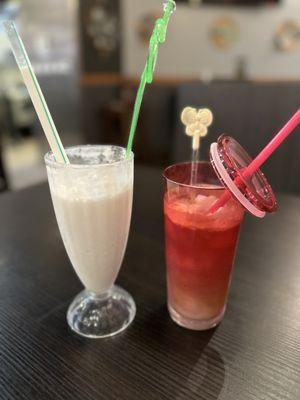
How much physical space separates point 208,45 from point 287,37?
0.75 metres

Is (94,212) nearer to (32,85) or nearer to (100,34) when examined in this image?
(32,85)

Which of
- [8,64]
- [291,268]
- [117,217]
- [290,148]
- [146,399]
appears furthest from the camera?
[8,64]

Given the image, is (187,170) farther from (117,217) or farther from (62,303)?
(62,303)

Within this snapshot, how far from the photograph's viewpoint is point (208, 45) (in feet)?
11.3

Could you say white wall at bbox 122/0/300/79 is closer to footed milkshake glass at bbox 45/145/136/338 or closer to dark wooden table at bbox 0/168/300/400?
dark wooden table at bbox 0/168/300/400

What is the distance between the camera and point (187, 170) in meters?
0.55

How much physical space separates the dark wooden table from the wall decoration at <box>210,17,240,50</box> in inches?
122

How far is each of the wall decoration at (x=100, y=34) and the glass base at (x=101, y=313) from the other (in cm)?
310

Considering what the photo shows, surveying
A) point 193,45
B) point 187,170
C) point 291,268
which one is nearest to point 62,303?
point 187,170

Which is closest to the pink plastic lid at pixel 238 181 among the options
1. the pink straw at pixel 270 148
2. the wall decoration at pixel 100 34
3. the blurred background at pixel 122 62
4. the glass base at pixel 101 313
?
the pink straw at pixel 270 148

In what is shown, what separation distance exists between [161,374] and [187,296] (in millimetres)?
123

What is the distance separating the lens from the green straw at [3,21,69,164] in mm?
427

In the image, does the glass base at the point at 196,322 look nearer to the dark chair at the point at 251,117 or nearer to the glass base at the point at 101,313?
the glass base at the point at 101,313

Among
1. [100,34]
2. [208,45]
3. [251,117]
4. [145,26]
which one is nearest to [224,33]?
[208,45]
